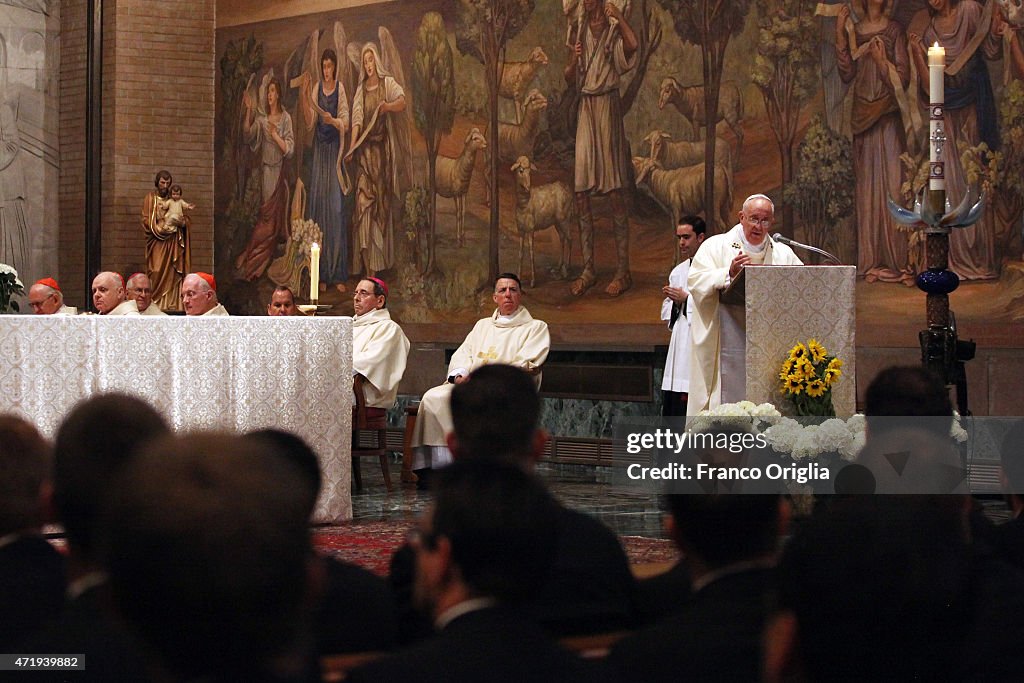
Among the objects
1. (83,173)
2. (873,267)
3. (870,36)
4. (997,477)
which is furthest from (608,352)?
(83,173)

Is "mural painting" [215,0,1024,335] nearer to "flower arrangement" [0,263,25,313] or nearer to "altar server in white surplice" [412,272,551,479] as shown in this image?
"altar server in white surplice" [412,272,551,479]

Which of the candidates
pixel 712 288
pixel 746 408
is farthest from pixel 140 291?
pixel 746 408

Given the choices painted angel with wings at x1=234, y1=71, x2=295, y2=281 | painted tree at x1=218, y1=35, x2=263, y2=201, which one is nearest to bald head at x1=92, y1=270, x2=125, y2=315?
painted angel with wings at x1=234, y1=71, x2=295, y2=281

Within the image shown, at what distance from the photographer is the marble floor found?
8.13 metres

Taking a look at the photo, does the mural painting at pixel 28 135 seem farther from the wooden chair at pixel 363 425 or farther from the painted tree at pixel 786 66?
the painted tree at pixel 786 66

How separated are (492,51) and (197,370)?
691 cm

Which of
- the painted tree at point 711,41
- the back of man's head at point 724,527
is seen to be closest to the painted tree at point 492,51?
the painted tree at point 711,41

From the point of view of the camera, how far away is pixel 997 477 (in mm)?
9031

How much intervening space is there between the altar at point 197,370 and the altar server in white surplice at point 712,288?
2017mm

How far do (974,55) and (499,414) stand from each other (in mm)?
8748

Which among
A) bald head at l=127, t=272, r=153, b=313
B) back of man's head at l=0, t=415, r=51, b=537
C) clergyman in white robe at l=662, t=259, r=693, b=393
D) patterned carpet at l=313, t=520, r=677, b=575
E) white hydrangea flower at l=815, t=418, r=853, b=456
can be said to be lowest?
patterned carpet at l=313, t=520, r=677, b=575

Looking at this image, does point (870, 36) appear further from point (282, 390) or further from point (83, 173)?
point (83, 173)

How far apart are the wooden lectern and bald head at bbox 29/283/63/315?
17.0 ft

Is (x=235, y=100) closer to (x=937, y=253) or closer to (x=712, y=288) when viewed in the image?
(x=712, y=288)
